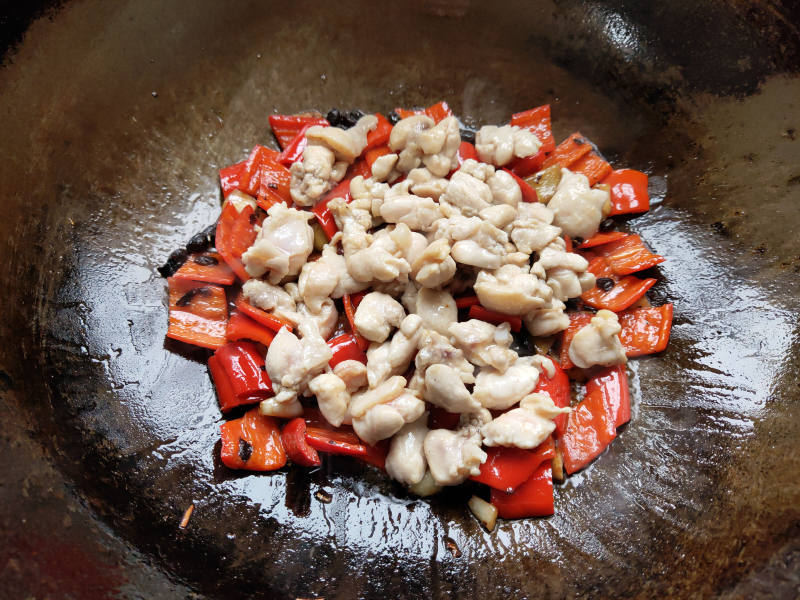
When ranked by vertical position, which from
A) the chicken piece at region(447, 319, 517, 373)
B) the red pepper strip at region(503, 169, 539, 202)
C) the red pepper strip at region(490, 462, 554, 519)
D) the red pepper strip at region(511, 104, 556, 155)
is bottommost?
the red pepper strip at region(490, 462, 554, 519)

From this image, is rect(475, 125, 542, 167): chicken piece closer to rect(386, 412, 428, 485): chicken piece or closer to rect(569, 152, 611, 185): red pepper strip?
rect(569, 152, 611, 185): red pepper strip

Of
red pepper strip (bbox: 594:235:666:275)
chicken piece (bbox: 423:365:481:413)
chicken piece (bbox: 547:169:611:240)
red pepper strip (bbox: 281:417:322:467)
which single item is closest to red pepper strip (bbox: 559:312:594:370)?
red pepper strip (bbox: 594:235:666:275)

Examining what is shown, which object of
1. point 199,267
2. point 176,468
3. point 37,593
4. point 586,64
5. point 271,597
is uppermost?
point 586,64

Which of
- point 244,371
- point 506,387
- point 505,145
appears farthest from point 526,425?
point 505,145

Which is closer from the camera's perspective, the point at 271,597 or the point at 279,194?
the point at 271,597

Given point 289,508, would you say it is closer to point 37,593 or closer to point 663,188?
point 37,593

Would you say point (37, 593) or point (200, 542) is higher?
point (37, 593)

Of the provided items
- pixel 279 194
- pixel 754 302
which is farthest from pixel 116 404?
pixel 754 302

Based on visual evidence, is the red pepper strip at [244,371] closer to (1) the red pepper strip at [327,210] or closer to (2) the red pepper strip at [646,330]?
(1) the red pepper strip at [327,210]
